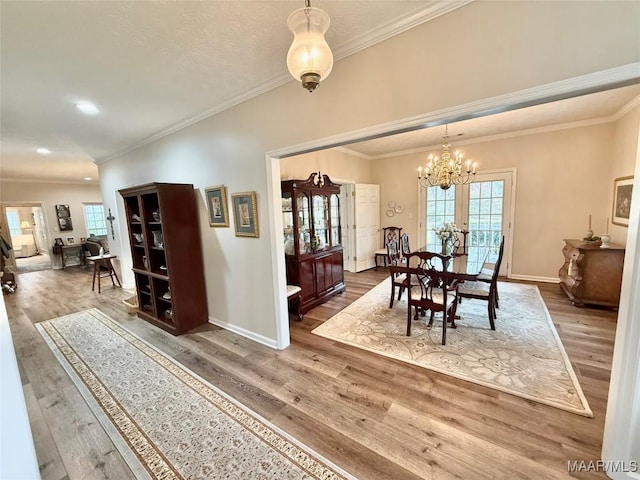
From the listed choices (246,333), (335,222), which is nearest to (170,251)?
(246,333)

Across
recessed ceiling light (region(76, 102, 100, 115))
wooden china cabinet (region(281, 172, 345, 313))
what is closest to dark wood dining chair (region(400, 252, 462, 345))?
wooden china cabinet (region(281, 172, 345, 313))

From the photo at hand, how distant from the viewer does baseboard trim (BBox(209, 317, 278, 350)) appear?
112 inches

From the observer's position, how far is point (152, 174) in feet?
13.1

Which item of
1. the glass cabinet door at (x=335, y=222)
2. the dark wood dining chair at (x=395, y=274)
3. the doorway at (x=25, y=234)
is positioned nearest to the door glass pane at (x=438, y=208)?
the dark wood dining chair at (x=395, y=274)

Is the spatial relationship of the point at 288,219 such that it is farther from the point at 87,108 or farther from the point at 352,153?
the point at 352,153

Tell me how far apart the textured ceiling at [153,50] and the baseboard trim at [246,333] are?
2.65m

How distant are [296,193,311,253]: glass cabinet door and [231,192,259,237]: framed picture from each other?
91cm

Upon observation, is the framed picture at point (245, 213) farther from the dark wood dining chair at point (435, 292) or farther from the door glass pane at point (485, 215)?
the door glass pane at point (485, 215)

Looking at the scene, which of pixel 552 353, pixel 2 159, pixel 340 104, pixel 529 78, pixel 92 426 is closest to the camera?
pixel 529 78

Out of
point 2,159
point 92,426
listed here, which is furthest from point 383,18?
point 2,159

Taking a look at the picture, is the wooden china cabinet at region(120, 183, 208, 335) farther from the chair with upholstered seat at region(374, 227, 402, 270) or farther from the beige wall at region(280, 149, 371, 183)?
the chair with upholstered seat at region(374, 227, 402, 270)

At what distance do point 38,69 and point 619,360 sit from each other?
443cm

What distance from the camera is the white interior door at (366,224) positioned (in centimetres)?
568

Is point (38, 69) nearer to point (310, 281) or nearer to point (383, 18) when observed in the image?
point (383, 18)
